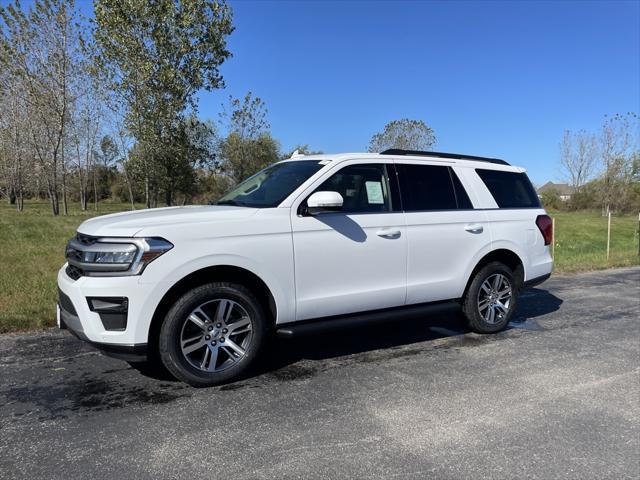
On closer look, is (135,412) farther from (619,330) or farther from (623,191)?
(623,191)

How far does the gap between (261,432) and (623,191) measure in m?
52.1

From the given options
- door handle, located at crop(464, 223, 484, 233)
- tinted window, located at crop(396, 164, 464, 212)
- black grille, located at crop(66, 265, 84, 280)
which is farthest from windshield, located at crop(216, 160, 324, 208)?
door handle, located at crop(464, 223, 484, 233)

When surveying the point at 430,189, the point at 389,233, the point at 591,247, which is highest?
the point at 430,189

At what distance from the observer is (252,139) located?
1291 inches

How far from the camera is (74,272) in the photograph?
3855mm

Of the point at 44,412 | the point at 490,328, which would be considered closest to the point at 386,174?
the point at 490,328

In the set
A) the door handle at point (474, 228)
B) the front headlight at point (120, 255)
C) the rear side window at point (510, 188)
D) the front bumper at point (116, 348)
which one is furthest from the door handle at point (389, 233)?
the front bumper at point (116, 348)

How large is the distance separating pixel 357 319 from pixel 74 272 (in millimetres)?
2406

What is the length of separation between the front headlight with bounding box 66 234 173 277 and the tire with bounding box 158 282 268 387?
1.38 feet

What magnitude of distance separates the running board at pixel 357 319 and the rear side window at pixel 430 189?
3.29 ft

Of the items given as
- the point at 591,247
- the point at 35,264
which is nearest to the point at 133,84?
the point at 35,264

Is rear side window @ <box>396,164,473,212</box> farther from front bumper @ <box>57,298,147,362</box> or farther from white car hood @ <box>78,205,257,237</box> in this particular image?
front bumper @ <box>57,298,147,362</box>

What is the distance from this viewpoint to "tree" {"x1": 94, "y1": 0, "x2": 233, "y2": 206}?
59.4 ft

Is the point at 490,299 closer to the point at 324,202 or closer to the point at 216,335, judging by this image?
the point at 324,202
